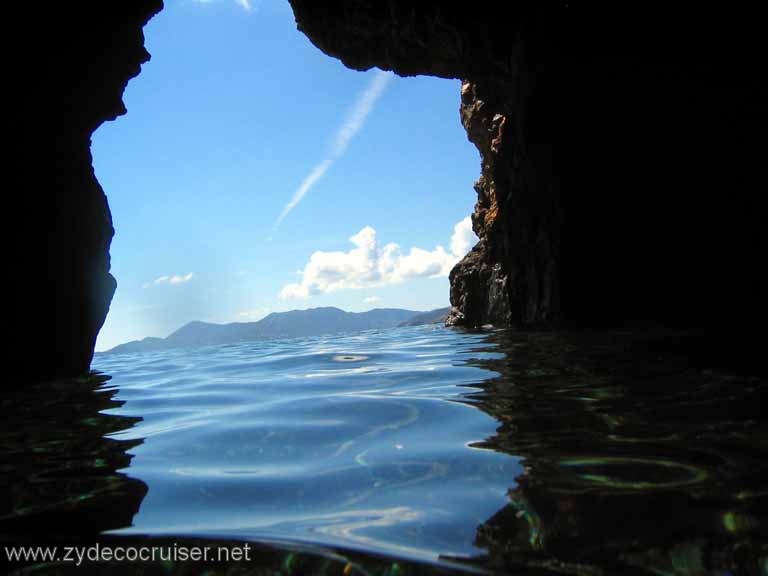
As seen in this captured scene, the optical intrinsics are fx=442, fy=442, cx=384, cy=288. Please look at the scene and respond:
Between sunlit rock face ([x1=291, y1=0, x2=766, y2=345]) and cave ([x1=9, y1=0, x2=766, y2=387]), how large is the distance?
4 cm

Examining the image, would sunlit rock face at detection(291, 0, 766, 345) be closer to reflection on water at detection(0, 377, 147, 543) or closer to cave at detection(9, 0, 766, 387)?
cave at detection(9, 0, 766, 387)

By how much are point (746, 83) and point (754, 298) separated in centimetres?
500

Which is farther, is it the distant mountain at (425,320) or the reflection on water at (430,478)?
the distant mountain at (425,320)

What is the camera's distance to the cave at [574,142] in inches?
289

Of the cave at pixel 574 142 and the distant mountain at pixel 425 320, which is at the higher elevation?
the cave at pixel 574 142

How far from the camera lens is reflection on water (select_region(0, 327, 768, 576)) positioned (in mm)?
1296

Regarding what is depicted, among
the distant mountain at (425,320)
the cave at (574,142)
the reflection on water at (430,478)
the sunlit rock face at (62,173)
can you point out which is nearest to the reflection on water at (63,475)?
the reflection on water at (430,478)

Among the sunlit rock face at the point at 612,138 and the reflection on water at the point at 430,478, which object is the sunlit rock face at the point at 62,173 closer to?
the reflection on water at the point at 430,478

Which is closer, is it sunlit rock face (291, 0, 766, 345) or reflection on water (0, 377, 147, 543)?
reflection on water (0, 377, 147, 543)

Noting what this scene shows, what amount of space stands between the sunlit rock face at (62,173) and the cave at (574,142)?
0.03 meters

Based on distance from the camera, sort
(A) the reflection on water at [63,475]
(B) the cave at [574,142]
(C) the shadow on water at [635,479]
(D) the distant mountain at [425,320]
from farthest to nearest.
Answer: (D) the distant mountain at [425,320] < (B) the cave at [574,142] < (A) the reflection on water at [63,475] < (C) the shadow on water at [635,479]

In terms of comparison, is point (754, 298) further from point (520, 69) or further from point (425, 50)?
point (425, 50)

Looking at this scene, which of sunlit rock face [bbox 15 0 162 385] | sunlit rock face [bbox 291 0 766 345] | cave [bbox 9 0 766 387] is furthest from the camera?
sunlit rock face [bbox 291 0 766 345]

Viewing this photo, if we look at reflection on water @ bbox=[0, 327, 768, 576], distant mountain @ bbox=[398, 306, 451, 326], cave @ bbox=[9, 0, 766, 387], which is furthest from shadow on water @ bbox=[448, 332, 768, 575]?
distant mountain @ bbox=[398, 306, 451, 326]
